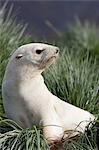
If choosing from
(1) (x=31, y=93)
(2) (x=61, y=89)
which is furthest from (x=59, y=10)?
(1) (x=31, y=93)

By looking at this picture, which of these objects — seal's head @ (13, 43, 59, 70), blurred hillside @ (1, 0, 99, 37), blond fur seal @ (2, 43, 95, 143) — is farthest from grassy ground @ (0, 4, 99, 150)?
blurred hillside @ (1, 0, 99, 37)

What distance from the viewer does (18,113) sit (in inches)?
76.3

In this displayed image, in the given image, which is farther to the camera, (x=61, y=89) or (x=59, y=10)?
(x=59, y=10)

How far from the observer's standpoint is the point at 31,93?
1.93m

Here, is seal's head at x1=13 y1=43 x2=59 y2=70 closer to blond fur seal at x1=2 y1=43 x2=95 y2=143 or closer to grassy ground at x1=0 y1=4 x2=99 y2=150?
blond fur seal at x1=2 y1=43 x2=95 y2=143

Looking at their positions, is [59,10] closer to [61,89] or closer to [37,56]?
[61,89]

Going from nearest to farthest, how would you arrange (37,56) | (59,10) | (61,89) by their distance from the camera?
(37,56)
(61,89)
(59,10)

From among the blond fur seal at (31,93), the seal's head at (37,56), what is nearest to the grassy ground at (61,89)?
the blond fur seal at (31,93)

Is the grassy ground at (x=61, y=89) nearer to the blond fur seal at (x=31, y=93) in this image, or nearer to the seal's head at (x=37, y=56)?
the blond fur seal at (x=31, y=93)

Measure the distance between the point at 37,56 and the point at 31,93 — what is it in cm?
14

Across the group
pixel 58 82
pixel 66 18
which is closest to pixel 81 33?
pixel 58 82

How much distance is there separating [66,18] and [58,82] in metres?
9.27

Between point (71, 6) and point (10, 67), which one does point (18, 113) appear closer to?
point (10, 67)

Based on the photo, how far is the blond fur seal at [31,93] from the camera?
1.89 m
